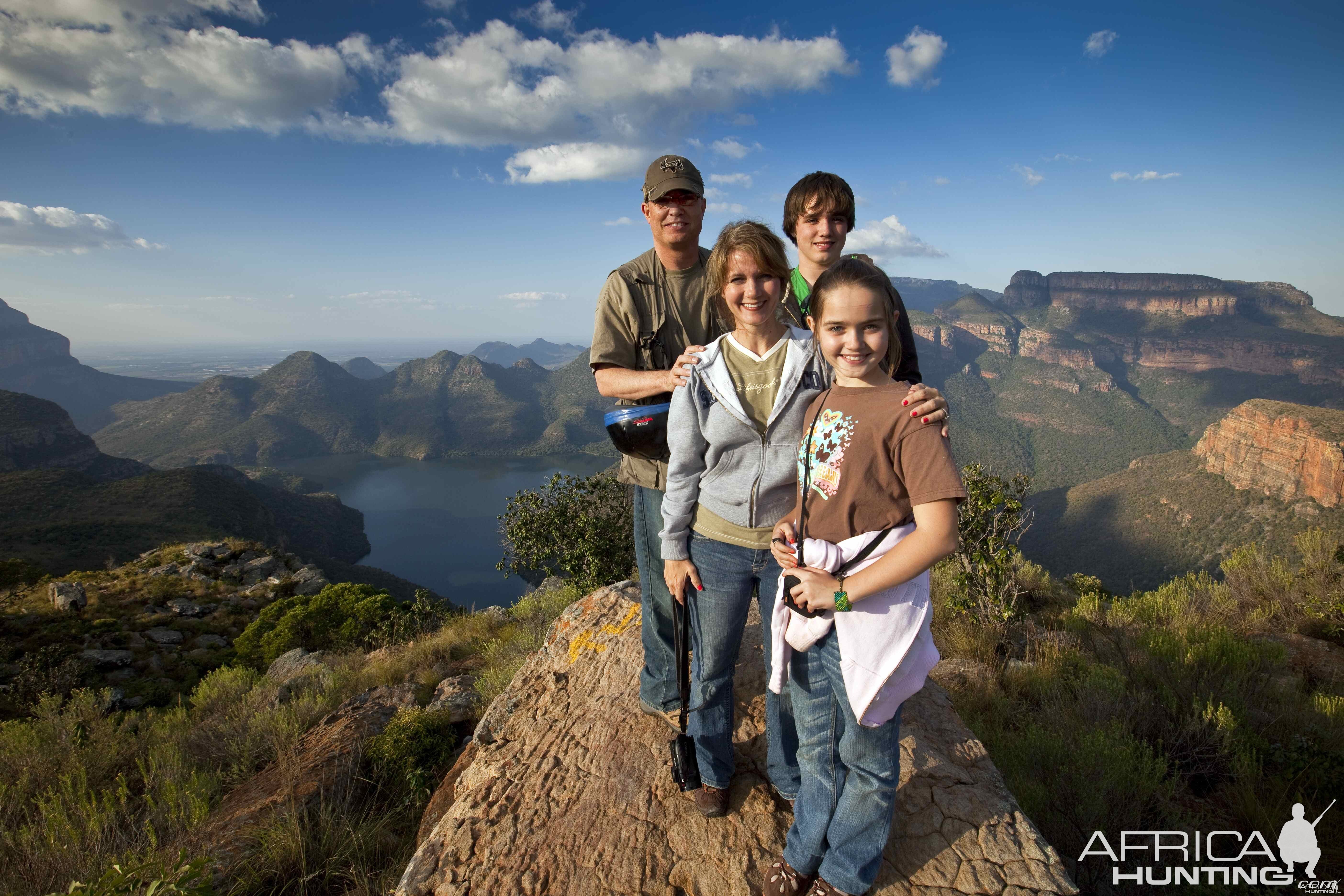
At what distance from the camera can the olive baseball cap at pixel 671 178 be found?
2305mm

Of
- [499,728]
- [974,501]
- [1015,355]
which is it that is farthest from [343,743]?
[1015,355]

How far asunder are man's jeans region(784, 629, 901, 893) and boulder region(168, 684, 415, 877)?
240 cm

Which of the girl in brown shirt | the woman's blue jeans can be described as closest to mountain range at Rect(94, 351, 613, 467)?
the woman's blue jeans

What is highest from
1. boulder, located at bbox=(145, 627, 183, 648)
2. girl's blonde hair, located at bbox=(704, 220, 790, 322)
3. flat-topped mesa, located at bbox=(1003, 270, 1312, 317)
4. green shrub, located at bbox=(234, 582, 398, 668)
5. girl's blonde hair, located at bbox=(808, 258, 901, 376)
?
flat-topped mesa, located at bbox=(1003, 270, 1312, 317)

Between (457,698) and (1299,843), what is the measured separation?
4.91 m

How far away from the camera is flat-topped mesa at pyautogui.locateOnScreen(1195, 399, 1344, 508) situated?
41.2m

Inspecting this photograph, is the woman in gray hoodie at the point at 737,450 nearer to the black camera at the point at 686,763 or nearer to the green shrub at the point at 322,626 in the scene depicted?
the black camera at the point at 686,763

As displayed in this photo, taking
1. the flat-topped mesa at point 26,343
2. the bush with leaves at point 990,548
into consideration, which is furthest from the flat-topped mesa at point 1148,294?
the flat-topped mesa at point 26,343

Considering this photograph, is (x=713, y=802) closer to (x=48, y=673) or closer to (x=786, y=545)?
(x=786, y=545)

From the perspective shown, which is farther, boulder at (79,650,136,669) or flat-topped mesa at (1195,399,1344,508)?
flat-topped mesa at (1195,399,1344,508)

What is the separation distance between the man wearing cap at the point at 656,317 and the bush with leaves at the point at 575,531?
18.5 ft

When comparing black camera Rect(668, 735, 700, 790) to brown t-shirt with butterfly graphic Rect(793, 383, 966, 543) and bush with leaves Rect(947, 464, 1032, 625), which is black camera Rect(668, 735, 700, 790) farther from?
bush with leaves Rect(947, 464, 1032, 625)

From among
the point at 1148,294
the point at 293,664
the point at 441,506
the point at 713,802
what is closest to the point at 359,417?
the point at 441,506

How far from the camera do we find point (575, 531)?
8312 mm
